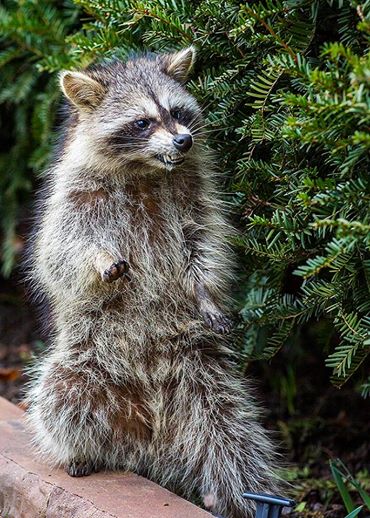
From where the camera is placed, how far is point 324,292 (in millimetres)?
3107

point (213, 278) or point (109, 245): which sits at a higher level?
point (109, 245)

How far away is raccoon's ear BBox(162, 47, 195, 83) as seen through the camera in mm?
3516

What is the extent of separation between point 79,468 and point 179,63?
1.69m

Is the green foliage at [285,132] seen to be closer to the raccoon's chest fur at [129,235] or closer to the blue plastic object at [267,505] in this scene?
the raccoon's chest fur at [129,235]

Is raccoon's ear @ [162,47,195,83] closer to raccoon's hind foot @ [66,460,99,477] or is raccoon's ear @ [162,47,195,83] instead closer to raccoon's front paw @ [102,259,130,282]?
raccoon's front paw @ [102,259,130,282]

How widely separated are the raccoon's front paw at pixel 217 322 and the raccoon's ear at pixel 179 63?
39.0 inches

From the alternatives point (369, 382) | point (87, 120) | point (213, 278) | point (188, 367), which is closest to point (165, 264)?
point (213, 278)

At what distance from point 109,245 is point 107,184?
267 millimetres

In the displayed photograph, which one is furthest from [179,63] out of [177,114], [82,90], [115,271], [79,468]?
[79,468]

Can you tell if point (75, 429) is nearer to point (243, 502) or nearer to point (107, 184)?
point (243, 502)

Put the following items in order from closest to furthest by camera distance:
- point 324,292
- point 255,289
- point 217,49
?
point 324,292, point 217,49, point 255,289

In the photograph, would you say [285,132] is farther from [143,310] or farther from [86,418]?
[86,418]

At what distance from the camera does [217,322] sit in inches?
136

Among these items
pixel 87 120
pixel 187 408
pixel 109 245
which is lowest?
pixel 187 408
